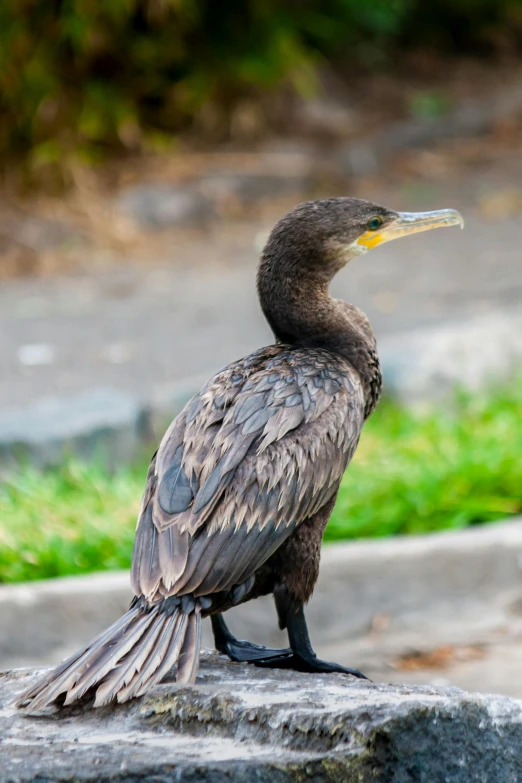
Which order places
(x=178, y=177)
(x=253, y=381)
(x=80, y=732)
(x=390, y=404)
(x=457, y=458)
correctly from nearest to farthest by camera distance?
(x=80, y=732) < (x=253, y=381) < (x=457, y=458) < (x=390, y=404) < (x=178, y=177)

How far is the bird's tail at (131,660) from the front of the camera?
104 inches

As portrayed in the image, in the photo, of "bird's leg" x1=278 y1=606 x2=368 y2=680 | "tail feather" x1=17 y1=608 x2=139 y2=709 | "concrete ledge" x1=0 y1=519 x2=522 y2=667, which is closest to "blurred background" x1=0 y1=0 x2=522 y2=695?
"concrete ledge" x1=0 y1=519 x2=522 y2=667

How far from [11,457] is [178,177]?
565 cm

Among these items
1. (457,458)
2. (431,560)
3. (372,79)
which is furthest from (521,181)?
(431,560)

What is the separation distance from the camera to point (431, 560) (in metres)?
4.63

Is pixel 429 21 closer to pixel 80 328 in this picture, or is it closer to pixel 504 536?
pixel 80 328

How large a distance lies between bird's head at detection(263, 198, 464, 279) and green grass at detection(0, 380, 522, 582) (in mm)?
1689

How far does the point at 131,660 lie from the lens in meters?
2.70

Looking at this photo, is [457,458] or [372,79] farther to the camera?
[372,79]

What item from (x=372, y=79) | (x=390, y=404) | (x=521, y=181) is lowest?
(x=390, y=404)

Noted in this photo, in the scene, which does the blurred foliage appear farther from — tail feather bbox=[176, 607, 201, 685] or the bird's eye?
tail feather bbox=[176, 607, 201, 685]

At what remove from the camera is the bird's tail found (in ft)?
8.71

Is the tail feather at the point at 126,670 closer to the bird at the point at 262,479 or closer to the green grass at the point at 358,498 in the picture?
the bird at the point at 262,479

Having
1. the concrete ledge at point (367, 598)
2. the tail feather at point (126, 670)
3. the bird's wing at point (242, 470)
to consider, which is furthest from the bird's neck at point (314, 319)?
the concrete ledge at point (367, 598)
